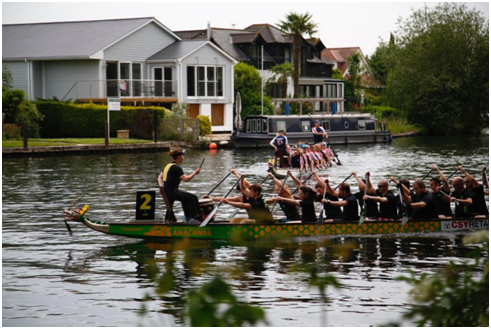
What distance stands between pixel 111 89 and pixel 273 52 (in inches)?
964

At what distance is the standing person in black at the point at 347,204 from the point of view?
52.1 feet

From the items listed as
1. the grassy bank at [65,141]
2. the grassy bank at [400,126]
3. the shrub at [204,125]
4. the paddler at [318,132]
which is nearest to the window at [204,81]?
the shrub at [204,125]

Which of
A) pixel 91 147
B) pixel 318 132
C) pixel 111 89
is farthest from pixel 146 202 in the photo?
pixel 111 89

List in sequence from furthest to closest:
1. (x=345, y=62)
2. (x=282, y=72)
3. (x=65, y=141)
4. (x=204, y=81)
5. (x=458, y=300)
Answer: (x=345, y=62), (x=282, y=72), (x=204, y=81), (x=65, y=141), (x=458, y=300)

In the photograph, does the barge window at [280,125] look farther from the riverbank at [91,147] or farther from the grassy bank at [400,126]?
the grassy bank at [400,126]

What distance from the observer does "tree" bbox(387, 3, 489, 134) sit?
6256 centimetres

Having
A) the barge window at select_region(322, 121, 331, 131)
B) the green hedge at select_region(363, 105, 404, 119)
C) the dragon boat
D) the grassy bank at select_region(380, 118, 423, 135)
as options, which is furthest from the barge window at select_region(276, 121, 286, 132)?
the dragon boat

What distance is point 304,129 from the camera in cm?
5075

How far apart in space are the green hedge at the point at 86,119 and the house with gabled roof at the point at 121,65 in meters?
3.55

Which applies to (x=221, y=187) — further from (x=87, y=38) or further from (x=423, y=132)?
(x=423, y=132)

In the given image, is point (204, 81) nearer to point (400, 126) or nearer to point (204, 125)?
point (204, 125)

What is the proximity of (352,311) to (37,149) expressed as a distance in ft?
101

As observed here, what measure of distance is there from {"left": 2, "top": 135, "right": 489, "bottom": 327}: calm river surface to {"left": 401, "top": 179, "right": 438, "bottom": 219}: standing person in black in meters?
0.49

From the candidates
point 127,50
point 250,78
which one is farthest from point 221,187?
point 250,78
